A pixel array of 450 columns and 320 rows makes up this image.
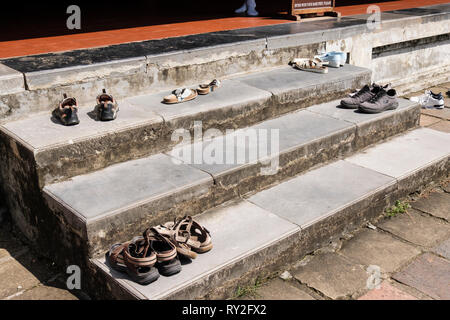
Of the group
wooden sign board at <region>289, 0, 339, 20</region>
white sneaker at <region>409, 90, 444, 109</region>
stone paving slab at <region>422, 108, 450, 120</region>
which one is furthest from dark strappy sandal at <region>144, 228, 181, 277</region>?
white sneaker at <region>409, 90, 444, 109</region>

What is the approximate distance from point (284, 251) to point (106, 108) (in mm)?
1694

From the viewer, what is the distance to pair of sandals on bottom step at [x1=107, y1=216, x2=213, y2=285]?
9.13 ft

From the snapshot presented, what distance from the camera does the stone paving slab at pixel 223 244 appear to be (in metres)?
2.79

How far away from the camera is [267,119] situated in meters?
4.63

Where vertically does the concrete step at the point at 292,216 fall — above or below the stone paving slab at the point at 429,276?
above

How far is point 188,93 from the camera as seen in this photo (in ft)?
14.2

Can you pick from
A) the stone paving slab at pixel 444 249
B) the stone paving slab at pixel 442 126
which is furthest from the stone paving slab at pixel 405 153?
the stone paving slab at pixel 444 249

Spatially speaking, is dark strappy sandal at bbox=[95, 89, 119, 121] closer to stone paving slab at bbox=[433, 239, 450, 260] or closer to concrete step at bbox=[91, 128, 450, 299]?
concrete step at bbox=[91, 128, 450, 299]

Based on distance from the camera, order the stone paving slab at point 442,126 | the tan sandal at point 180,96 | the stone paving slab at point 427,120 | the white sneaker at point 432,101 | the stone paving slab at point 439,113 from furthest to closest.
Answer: the white sneaker at point 432,101, the stone paving slab at point 439,113, the stone paving slab at point 427,120, the stone paving slab at point 442,126, the tan sandal at point 180,96

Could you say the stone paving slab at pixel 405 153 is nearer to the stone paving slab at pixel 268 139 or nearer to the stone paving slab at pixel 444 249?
the stone paving slab at pixel 268 139

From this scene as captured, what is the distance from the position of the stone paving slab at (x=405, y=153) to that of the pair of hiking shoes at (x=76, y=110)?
2.12m

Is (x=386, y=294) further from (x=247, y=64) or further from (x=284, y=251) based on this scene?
(x=247, y=64)

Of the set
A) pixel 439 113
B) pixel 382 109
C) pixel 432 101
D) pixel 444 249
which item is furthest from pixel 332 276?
pixel 432 101

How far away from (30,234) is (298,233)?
1963mm
